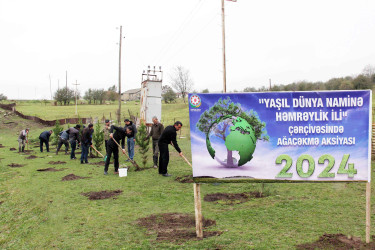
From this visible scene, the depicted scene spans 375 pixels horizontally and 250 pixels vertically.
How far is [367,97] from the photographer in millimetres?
5172

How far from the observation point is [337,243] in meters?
5.25

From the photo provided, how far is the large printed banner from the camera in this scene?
17.3 ft

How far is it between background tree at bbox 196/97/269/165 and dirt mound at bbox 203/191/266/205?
278 cm

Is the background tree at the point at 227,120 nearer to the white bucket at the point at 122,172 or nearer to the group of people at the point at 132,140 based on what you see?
the group of people at the point at 132,140

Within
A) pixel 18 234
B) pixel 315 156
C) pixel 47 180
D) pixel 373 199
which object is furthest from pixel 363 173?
pixel 47 180

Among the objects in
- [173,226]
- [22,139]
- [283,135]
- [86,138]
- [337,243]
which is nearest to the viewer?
[337,243]

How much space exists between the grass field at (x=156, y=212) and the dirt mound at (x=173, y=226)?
0.15 m

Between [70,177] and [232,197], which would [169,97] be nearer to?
[70,177]

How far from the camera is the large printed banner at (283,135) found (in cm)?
528

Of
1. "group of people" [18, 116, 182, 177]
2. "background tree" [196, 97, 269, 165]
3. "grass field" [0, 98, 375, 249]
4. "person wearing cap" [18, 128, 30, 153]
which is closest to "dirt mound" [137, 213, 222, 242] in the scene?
"grass field" [0, 98, 375, 249]

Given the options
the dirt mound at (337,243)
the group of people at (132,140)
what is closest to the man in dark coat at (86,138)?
the group of people at (132,140)

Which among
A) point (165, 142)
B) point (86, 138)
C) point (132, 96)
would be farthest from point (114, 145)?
point (132, 96)

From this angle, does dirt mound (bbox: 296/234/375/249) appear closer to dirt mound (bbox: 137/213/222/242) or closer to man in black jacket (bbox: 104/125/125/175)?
dirt mound (bbox: 137/213/222/242)

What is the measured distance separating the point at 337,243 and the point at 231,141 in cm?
234
